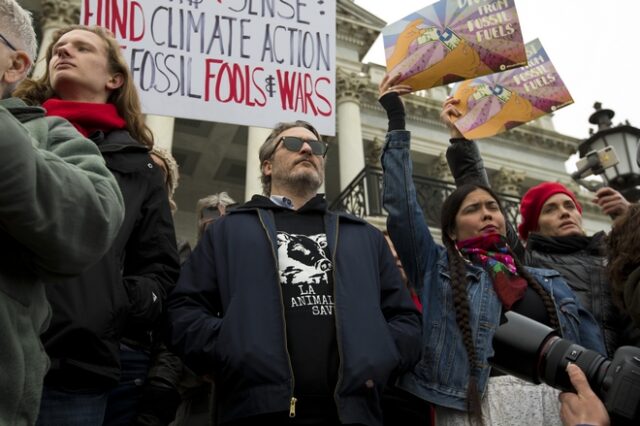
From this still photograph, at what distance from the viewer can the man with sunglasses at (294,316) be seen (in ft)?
7.09

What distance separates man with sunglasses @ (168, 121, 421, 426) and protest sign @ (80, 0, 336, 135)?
1.54 metres

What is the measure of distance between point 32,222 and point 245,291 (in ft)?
3.85

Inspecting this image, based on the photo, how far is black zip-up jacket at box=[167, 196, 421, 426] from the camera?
215 cm

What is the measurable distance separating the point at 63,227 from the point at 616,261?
77.9 inches

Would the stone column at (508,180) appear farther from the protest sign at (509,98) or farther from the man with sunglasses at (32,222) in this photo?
Answer: the man with sunglasses at (32,222)

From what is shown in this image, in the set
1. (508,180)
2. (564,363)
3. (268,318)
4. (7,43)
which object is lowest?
(564,363)

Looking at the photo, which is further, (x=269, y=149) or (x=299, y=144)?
(x=269, y=149)

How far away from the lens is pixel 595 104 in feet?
22.9

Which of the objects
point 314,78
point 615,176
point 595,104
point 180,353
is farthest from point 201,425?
point 595,104

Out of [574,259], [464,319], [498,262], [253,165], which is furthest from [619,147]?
[253,165]

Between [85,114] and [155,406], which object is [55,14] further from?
[155,406]

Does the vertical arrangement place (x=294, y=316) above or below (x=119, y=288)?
below

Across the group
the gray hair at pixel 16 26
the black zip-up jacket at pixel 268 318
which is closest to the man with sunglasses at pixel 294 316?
the black zip-up jacket at pixel 268 318

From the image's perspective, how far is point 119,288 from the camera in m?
2.03
